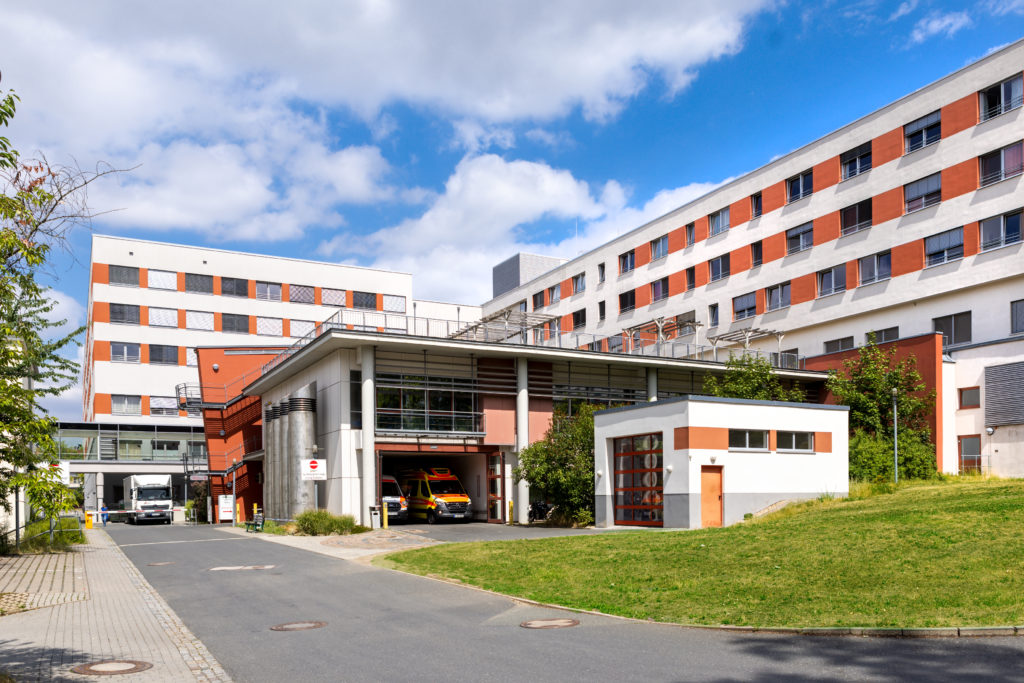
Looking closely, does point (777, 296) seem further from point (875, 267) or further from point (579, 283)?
point (579, 283)

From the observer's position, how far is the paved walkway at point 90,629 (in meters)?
9.03

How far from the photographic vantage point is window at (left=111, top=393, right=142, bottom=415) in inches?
2453

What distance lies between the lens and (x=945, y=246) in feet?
121

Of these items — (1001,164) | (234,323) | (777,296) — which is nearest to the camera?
(1001,164)

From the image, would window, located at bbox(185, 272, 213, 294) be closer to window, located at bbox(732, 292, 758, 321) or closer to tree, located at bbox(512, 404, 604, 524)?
window, located at bbox(732, 292, 758, 321)

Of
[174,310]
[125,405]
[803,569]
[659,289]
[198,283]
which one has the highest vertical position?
[198,283]

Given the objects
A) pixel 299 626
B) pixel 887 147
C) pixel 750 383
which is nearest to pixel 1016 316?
pixel 887 147

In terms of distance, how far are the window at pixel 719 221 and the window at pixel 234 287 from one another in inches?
1478

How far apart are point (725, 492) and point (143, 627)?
1873cm

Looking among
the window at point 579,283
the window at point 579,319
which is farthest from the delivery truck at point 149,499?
the window at point 579,283

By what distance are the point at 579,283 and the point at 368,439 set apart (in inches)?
1272

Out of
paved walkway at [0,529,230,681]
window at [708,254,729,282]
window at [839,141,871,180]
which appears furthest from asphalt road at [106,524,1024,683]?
window at [708,254,729,282]

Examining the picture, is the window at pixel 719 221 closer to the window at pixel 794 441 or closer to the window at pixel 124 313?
the window at pixel 794 441

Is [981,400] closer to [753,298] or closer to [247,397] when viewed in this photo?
[753,298]
